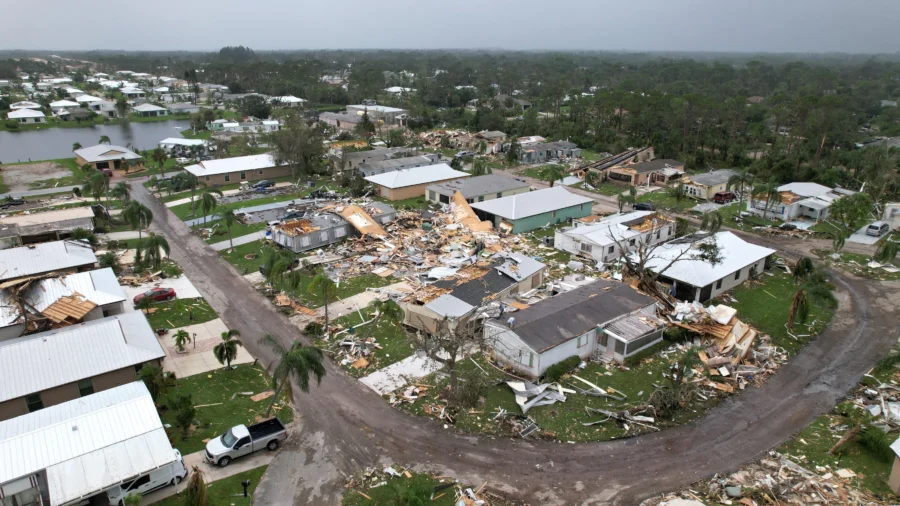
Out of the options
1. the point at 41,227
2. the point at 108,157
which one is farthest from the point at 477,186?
the point at 108,157

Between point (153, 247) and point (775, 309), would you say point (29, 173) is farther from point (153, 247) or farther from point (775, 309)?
point (775, 309)

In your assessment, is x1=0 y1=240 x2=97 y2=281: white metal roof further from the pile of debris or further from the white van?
the pile of debris

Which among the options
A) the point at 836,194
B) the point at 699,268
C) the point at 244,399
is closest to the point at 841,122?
the point at 836,194

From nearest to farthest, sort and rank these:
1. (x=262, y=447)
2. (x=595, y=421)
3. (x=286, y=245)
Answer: (x=262, y=447), (x=595, y=421), (x=286, y=245)

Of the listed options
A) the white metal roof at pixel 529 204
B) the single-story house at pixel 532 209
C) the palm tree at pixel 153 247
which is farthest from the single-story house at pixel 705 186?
the palm tree at pixel 153 247

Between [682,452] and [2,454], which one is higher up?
[2,454]

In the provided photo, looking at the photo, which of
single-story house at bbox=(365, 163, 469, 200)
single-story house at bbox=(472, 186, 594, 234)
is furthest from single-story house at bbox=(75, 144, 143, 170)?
single-story house at bbox=(472, 186, 594, 234)

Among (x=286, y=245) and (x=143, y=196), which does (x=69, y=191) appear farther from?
(x=286, y=245)
